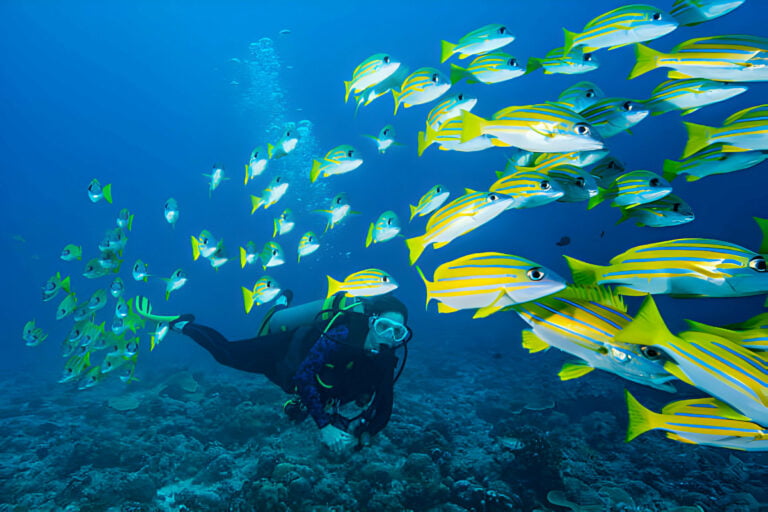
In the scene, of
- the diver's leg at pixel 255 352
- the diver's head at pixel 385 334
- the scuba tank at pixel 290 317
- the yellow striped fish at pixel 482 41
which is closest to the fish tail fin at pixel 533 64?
the yellow striped fish at pixel 482 41

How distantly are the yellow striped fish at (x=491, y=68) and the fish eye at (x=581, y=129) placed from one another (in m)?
1.46

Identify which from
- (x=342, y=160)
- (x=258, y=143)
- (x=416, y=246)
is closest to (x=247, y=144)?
(x=258, y=143)

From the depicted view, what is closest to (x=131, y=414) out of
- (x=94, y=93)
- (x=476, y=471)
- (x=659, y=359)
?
(x=476, y=471)

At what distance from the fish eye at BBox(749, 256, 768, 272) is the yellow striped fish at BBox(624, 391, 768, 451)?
2.60 ft

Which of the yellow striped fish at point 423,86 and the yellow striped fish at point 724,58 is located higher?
the yellow striped fish at point 423,86

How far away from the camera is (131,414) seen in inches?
336

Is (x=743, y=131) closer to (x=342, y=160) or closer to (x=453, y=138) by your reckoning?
(x=453, y=138)

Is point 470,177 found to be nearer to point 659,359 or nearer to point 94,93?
point 659,359

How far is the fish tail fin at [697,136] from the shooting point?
2404 mm

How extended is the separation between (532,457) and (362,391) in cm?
A: 303

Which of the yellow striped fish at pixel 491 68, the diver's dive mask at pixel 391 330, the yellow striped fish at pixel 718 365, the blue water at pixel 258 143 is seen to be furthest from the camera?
the blue water at pixel 258 143

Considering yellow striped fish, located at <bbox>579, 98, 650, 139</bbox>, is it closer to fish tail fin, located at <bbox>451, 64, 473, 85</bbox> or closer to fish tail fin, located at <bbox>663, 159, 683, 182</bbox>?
fish tail fin, located at <bbox>663, 159, 683, 182</bbox>

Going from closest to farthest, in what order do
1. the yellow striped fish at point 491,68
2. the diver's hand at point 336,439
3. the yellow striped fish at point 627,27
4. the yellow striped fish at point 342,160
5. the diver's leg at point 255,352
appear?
the yellow striped fish at point 627,27
the yellow striped fish at point 491,68
the yellow striped fish at point 342,160
the diver's hand at point 336,439
the diver's leg at point 255,352

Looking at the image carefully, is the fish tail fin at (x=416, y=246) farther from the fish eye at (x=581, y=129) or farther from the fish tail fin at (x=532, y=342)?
the fish eye at (x=581, y=129)
